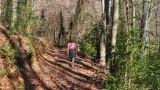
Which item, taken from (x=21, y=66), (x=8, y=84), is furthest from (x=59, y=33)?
(x=8, y=84)

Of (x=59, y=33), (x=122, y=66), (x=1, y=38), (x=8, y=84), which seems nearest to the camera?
(x=122, y=66)

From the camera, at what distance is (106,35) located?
68.6ft

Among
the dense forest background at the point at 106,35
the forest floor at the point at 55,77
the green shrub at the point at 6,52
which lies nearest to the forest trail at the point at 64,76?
the forest floor at the point at 55,77

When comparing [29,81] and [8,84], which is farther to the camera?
[29,81]

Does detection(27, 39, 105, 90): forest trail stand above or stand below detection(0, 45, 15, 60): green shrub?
below

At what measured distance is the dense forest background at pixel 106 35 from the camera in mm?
11375

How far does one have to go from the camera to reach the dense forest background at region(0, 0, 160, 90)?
37.3ft

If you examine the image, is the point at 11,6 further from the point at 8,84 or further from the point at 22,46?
the point at 8,84

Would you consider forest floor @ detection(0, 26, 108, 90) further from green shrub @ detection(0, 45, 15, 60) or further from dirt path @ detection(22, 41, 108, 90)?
green shrub @ detection(0, 45, 15, 60)

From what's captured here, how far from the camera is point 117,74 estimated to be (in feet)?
37.7

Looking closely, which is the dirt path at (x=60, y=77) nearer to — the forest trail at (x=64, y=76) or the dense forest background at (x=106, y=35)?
the forest trail at (x=64, y=76)

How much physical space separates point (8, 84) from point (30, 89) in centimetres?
84

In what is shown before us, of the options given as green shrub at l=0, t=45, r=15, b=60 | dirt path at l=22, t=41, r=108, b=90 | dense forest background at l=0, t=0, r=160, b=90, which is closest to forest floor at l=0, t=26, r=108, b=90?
dirt path at l=22, t=41, r=108, b=90

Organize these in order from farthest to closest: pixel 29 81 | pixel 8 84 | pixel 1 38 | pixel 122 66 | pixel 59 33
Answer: pixel 59 33 < pixel 1 38 < pixel 29 81 < pixel 8 84 < pixel 122 66
